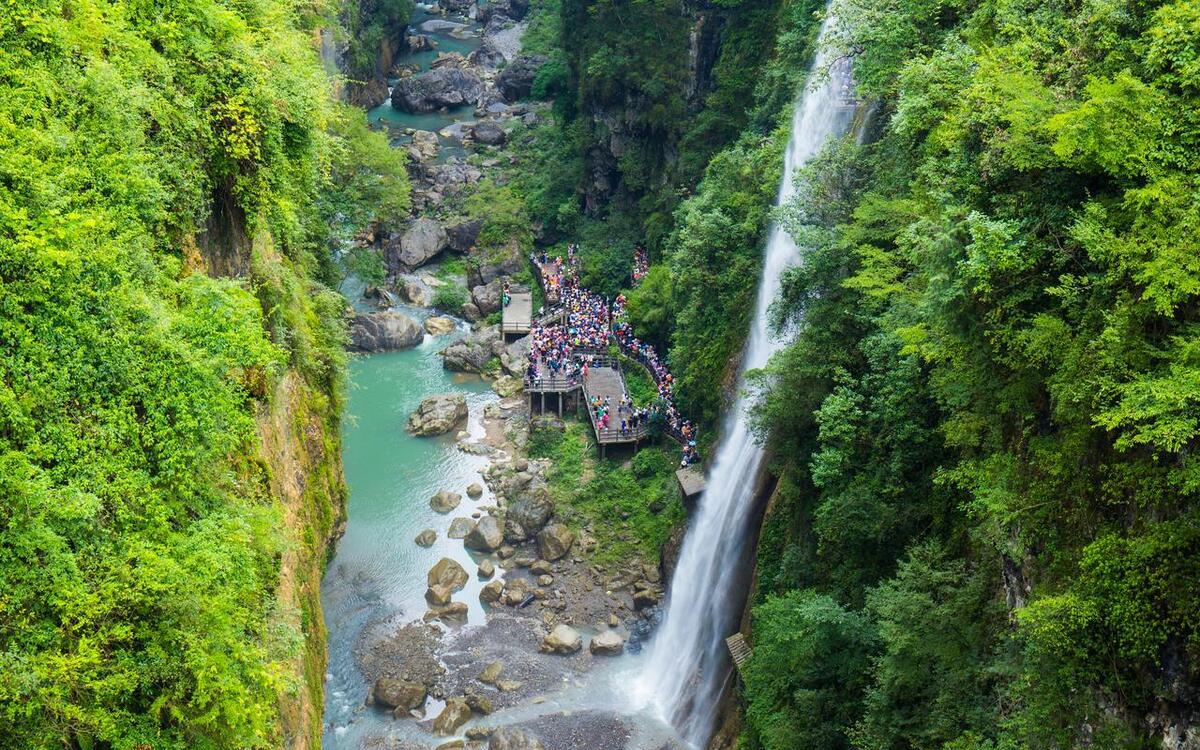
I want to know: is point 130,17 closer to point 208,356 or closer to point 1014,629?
point 208,356

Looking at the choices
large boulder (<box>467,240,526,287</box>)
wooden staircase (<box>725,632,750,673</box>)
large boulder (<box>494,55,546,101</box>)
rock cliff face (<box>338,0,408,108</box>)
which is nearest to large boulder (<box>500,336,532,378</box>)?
large boulder (<box>467,240,526,287</box>)

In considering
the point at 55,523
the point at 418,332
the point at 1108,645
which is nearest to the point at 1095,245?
the point at 1108,645

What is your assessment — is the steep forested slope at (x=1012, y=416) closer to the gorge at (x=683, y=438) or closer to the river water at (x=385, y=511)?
the gorge at (x=683, y=438)

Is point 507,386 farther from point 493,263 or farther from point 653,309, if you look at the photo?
point 493,263

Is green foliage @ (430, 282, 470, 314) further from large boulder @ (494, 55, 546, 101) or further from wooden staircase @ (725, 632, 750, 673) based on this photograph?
wooden staircase @ (725, 632, 750, 673)

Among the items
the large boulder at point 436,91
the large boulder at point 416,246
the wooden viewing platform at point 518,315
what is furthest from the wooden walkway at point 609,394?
the large boulder at point 436,91
